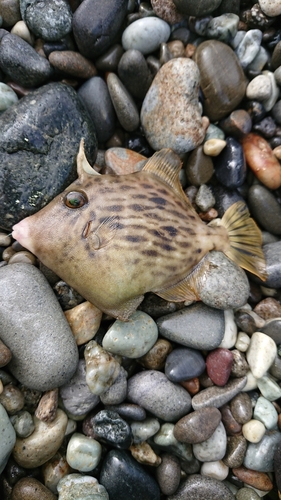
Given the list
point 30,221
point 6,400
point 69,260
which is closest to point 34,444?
Answer: point 6,400

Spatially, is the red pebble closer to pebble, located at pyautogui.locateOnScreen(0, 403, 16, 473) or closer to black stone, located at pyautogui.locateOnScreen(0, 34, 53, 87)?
pebble, located at pyautogui.locateOnScreen(0, 403, 16, 473)

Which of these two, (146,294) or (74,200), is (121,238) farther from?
(146,294)

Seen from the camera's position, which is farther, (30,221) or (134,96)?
(134,96)

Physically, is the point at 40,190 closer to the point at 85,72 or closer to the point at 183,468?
the point at 85,72

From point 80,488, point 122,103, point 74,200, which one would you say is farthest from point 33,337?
point 122,103

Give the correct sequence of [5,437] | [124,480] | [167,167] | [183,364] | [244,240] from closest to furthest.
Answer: [5,437] < [124,480] < [183,364] < [167,167] < [244,240]

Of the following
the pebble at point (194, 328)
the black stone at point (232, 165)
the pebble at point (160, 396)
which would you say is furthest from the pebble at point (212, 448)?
the black stone at point (232, 165)
